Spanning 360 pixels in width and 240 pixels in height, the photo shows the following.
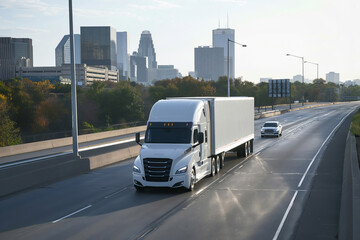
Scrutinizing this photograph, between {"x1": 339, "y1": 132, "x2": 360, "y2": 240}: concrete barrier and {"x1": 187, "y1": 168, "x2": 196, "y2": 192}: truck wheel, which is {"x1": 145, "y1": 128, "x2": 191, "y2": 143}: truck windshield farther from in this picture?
{"x1": 339, "y1": 132, "x2": 360, "y2": 240}: concrete barrier

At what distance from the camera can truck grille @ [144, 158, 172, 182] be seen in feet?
56.5

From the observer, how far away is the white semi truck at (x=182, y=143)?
17.4m

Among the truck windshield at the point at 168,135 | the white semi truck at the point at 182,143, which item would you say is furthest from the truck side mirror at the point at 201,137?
the truck windshield at the point at 168,135

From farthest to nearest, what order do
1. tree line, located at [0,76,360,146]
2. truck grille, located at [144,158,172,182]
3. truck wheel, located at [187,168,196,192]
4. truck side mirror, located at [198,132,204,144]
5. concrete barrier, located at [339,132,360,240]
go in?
tree line, located at [0,76,360,146] < truck side mirror, located at [198,132,204,144] < truck wheel, located at [187,168,196,192] < truck grille, located at [144,158,172,182] < concrete barrier, located at [339,132,360,240]

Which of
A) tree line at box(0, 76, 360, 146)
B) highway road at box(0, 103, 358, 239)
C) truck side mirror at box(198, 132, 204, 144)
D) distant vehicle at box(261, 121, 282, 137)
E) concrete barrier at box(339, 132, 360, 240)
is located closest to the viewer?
concrete barrier at box(339, 132, 360, 240)

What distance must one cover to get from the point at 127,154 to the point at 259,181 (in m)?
12.1

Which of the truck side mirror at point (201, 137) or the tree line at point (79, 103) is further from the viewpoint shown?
the tree line at point (79, 103)

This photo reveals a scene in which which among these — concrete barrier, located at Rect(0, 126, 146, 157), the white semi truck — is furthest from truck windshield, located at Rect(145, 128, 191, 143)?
concrete barrier, located at Rect(0, 126, 146, 157)

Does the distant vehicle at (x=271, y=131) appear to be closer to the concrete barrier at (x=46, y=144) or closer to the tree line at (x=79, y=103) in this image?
the concrete barrier at (x=46, y=144)

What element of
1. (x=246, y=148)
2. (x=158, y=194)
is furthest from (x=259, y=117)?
(x=158, y=194)

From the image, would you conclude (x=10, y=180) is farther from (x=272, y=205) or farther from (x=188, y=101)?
(x=272, y=205)

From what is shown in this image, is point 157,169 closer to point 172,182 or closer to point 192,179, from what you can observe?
point 172,182

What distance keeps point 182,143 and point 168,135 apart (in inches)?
28.9

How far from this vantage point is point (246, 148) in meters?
29.7
